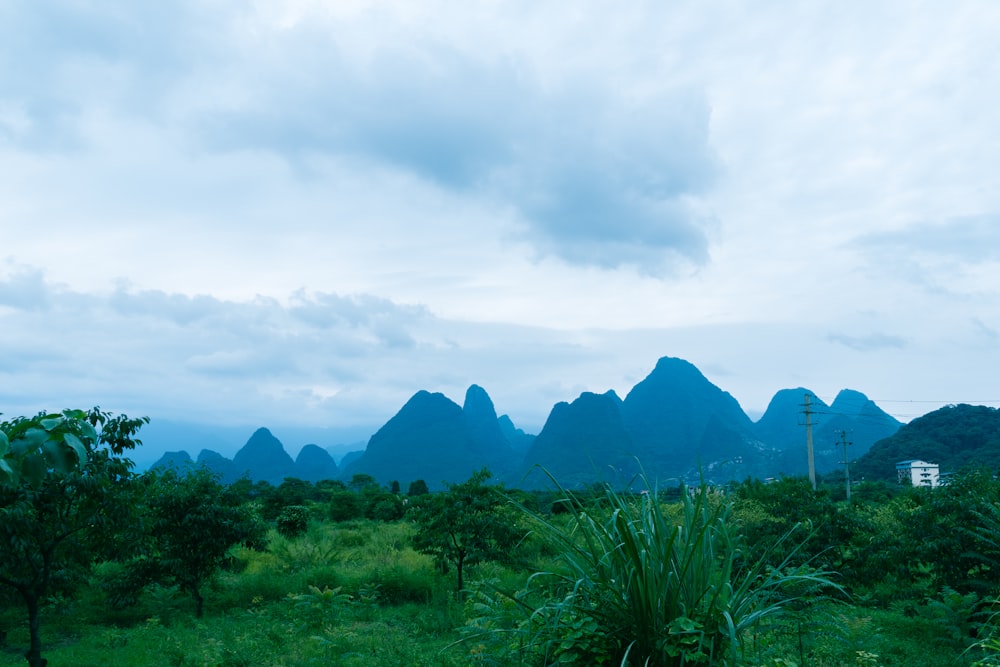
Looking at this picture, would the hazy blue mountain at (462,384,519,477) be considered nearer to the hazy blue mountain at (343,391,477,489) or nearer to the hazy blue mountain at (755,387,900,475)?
the hazy blue mountain at (343,391,477,489)

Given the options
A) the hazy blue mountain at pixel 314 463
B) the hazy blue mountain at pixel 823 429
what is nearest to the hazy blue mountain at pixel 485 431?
the hazy blue mountain at pixel 314 463

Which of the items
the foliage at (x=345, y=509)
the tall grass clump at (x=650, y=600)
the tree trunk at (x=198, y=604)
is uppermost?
the tall grass clump at (x=650, y=600)

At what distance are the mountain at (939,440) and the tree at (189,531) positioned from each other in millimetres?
49493

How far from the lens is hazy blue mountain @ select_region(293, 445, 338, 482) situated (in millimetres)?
146625

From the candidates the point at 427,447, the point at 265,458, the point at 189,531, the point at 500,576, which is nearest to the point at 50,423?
the point at 189,531

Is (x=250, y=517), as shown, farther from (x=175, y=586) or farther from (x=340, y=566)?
(x=340, y=566)

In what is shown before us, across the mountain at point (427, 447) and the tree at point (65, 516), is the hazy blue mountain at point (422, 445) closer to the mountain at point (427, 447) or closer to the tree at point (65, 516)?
the mountain at point (427, 447)

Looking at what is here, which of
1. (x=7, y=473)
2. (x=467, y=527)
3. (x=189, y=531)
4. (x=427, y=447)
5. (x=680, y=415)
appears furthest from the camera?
(x=680, y=415)

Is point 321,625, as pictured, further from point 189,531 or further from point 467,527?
point 467,527

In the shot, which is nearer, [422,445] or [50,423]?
[50,423]

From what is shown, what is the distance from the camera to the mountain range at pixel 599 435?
381 feet

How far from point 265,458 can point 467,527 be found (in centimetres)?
13398

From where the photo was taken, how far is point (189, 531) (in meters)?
13.1

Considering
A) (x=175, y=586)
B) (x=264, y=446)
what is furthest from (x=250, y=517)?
(x=264, y=446)
